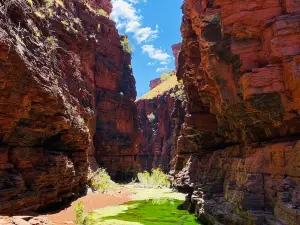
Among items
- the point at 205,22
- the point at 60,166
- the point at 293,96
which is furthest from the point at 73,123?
the point at 293,96

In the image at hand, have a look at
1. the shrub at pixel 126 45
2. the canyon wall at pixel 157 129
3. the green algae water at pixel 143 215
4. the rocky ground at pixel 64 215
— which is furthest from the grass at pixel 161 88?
the green algae water at pixel 143 215

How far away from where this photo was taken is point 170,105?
7544 cm

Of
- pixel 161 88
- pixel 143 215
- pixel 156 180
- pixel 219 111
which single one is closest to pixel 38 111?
pixel 143 215

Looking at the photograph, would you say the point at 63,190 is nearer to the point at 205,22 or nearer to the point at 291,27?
the point at 205,22

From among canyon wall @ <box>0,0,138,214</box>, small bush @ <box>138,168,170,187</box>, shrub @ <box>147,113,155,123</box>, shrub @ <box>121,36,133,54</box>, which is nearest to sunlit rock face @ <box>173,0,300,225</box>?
canyon wall @ <box>0,0,138,214</box>

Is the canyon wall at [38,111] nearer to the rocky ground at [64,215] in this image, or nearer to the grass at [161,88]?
the rocky ground at [64,215]

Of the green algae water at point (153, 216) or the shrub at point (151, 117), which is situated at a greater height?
the shrub at point (151, 117)

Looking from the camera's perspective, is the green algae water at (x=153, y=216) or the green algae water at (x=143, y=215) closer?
the green algae water at (x=143, y=215)

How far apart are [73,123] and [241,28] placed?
555 inches

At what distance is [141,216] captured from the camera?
1794cm

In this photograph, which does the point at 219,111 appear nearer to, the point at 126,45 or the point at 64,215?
the point at 64,215

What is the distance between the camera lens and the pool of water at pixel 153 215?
1619 cm

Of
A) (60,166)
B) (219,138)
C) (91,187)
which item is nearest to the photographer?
(60,166)

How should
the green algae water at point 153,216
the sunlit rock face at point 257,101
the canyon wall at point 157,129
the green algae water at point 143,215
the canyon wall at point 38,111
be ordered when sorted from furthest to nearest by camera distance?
the canyon wall at point 157,129, the green algae water at point 153,216, the green algae water at point 143,215, the canyon wall at point 38,111, the sunlit rock face at point 257,101
